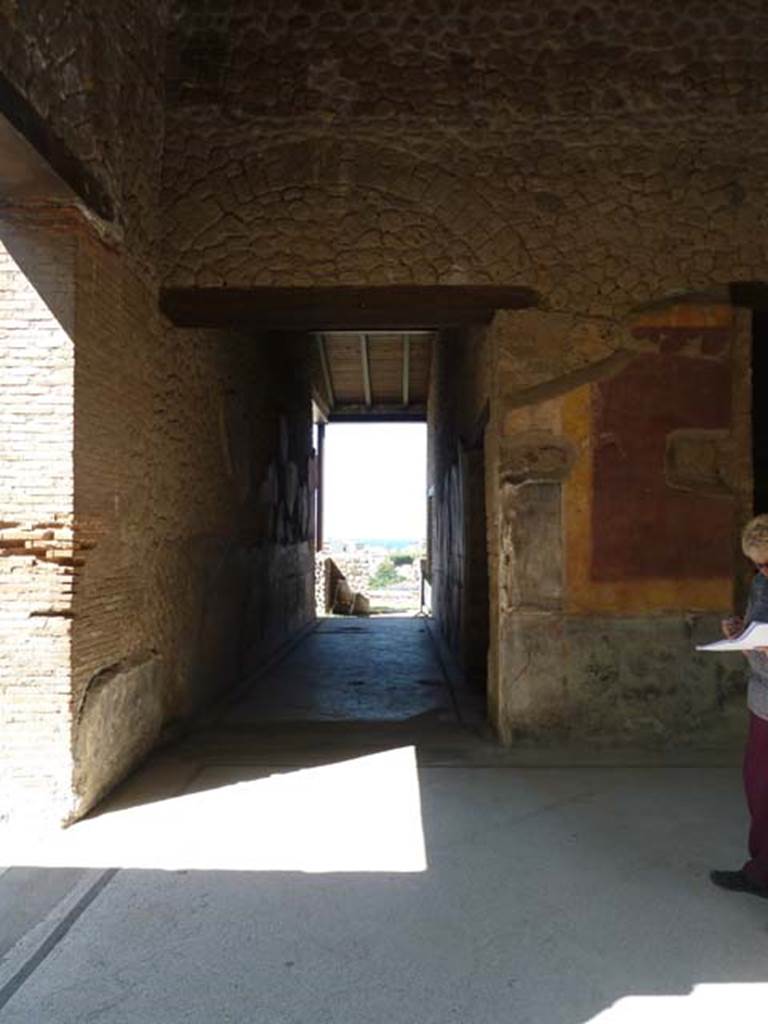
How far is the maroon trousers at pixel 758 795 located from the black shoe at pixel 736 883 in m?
0.03

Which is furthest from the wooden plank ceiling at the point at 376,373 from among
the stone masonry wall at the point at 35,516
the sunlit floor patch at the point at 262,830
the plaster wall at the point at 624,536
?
the sunlit floor patch at the point at 262,830

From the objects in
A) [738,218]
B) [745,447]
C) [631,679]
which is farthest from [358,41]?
[631,679]

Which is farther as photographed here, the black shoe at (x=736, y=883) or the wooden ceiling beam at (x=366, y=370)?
the wooden ceiling beam at (x=366, y=370)

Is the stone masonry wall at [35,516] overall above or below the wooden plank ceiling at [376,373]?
below

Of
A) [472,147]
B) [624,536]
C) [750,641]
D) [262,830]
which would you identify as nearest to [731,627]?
[750,641]

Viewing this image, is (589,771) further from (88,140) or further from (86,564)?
(88,140)

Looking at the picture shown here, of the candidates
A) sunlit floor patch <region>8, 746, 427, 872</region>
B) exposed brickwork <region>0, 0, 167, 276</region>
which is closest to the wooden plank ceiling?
exposed brickwork <region>0, 0, 167, 276</region>

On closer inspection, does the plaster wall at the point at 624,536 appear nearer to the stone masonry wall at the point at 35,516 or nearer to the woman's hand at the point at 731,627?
the woman's hand at the point at 731,627

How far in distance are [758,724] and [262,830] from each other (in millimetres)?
2258

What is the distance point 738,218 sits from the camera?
513 centimetres

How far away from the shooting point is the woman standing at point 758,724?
3035 mm

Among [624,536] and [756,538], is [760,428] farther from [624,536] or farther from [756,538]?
[756,538]

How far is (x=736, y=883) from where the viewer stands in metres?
3.23

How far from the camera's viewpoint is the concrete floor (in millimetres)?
2500
